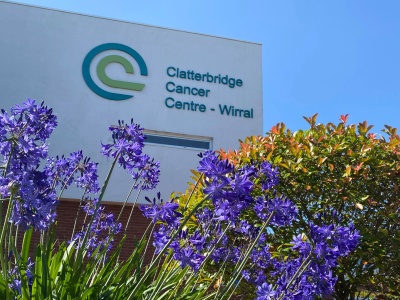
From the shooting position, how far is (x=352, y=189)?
6168 millimetres

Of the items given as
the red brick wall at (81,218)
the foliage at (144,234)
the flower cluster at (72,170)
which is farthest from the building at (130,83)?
the foliage at (144,234)

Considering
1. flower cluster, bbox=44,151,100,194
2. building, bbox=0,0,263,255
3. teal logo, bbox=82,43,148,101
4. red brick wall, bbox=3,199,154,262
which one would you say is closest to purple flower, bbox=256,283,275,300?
flower cluster, bbox=44,151,100,194

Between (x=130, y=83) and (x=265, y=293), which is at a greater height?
(x=130, y=83)

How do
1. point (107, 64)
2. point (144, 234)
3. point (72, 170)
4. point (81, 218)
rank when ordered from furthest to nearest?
point (107, 64) → point (81, 218) → point (72, 170) → point (144, 234)

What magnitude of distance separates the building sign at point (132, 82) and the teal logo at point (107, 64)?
23 mm

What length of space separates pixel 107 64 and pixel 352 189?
827 centimetres

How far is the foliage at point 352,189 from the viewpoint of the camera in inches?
233

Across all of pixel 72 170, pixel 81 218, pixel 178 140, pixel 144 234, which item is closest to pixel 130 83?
pixel 178 140

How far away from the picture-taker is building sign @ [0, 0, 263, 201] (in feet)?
41.0

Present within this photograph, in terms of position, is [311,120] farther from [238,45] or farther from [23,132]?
[238,45]

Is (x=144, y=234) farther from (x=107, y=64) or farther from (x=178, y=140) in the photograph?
(x=107, y=64)

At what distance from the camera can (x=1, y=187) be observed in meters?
3.16

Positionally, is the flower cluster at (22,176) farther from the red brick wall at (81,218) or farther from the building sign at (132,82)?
the building sign at (132,82)

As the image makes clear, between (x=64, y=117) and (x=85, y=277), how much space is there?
890 centimetres
